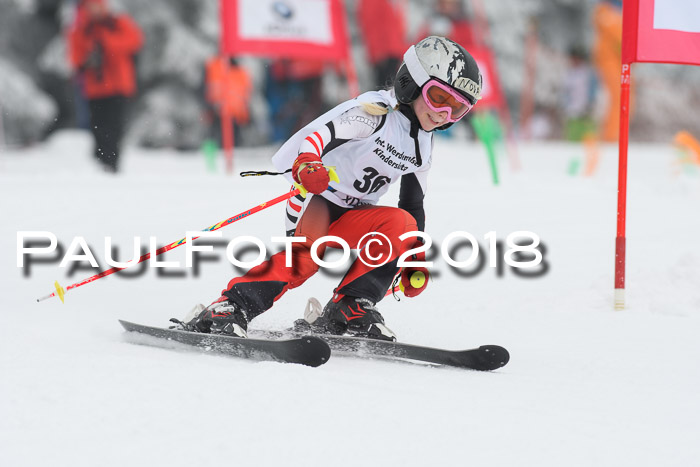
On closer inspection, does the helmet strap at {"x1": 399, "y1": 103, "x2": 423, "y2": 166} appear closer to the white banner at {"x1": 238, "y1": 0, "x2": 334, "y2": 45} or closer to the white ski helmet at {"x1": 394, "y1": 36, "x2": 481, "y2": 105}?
the white ski helmet at {"x1": 394, "y1": 36, "x2": 481, "y2": 105}

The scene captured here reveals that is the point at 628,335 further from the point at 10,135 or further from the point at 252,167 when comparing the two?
the point at 10,135

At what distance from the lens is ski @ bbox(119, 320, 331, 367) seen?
2766 mm

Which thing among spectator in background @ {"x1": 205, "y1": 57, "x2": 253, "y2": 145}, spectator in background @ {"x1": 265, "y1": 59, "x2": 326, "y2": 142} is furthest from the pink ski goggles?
spectator in background @ {"x1": 265, "y1": 59, "x2": 326, "y2": 142}

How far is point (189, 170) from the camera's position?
9805mm

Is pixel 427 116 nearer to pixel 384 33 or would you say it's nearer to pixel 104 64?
pixel 104 64

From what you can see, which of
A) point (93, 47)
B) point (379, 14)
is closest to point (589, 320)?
point (93, 47)

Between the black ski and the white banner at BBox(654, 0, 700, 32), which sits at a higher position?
the white banner at BBox(654, 0, 700, 32)

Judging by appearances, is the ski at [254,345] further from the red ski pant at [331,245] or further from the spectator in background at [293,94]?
the spectator in background at [293,94]

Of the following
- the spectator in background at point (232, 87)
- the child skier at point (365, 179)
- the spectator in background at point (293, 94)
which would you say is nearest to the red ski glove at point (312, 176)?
the child skier at point (365, 179)

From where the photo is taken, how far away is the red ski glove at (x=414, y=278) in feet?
11.4

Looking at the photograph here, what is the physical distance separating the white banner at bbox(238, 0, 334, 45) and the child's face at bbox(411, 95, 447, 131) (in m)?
5.60

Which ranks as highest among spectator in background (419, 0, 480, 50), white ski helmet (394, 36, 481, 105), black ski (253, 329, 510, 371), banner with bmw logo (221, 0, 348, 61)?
spectator in background (419, 0, 480, 50)

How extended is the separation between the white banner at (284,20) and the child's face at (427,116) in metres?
5.60

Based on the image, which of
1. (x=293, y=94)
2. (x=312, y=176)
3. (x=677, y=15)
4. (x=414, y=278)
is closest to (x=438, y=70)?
(x=312, y=176)
